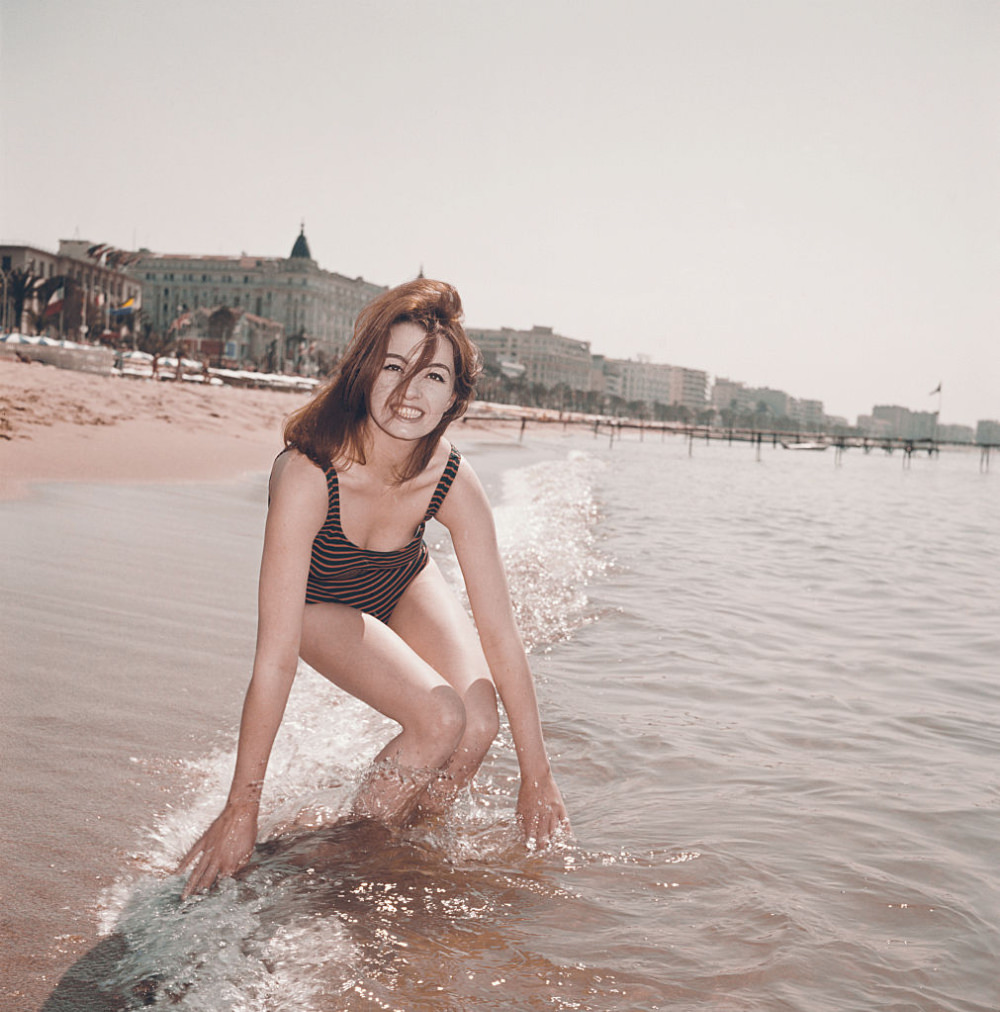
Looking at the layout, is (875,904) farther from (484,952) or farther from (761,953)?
(484,952)

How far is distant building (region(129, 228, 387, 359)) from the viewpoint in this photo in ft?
468

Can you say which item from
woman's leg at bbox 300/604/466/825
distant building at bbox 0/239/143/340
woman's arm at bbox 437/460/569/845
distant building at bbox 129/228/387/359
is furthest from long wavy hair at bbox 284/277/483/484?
distant building at bbox 129/228/387/359

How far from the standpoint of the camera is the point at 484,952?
229 cm

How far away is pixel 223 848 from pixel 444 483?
116 cm

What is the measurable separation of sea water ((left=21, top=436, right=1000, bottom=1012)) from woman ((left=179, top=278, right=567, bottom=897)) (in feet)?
0.68

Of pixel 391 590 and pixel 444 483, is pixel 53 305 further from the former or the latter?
pixel 444 483

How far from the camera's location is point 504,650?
292 centimetres

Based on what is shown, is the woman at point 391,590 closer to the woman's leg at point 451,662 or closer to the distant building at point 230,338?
the woman's leg at point 451,662

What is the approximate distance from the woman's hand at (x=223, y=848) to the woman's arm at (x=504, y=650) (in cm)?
83

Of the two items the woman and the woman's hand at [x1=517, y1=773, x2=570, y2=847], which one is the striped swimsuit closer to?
the woman

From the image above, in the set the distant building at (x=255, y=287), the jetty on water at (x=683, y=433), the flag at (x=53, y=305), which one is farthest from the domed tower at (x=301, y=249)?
the flag at (x=53, y=305)

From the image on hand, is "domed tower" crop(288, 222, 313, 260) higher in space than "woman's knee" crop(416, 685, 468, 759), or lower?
higher

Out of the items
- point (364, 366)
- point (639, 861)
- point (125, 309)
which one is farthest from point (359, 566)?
point (125, 309)

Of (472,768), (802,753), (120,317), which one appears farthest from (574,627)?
(120,317)
